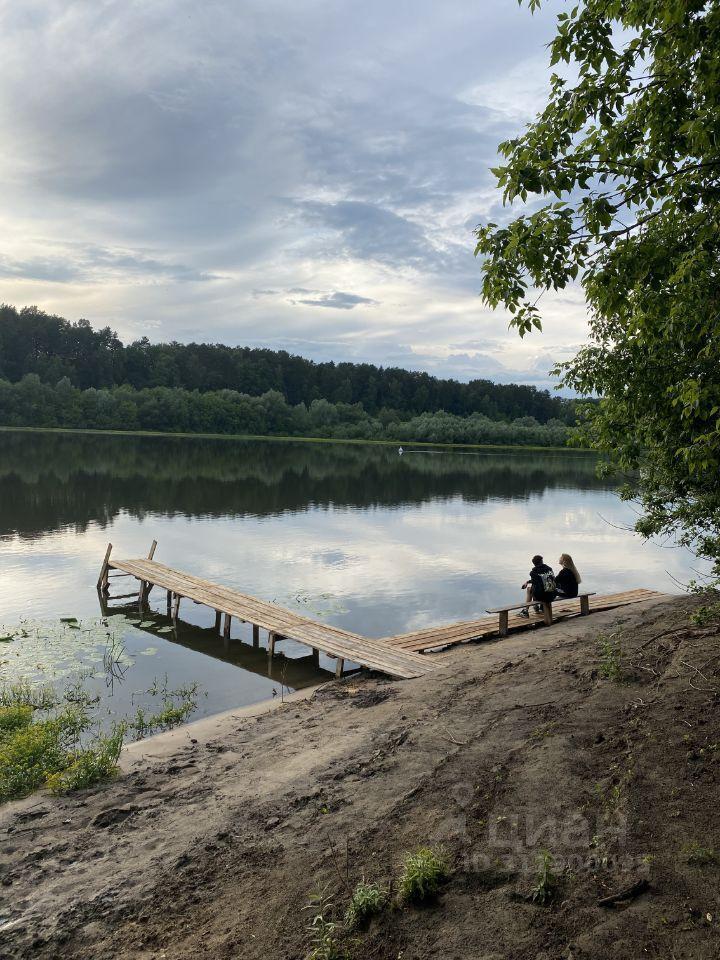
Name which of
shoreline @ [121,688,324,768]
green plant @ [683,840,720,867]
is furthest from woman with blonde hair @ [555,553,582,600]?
green plant @ [683,840,720,867]

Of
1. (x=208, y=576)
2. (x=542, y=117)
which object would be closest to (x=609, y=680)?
(x=542, y=117)

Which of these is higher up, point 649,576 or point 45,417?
point 45,417

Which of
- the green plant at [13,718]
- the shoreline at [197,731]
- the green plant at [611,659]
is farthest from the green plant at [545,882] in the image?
the green plant at [13,718]

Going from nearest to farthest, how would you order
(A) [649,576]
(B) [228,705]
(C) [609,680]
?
(C) [609,680], (B) [228,705], (A) [649,576]

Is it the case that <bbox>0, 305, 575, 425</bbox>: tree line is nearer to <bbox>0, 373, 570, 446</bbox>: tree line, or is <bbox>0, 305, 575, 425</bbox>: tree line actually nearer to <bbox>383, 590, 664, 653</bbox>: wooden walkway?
<bbox>0, 373, 570, 446</bbox>: tree line

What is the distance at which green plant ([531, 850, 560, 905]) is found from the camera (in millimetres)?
5270

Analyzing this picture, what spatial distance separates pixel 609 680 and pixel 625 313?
4.78m

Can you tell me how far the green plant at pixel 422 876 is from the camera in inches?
217

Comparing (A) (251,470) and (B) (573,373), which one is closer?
(B) (573,373)

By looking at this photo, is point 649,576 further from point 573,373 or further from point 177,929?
point 177,929

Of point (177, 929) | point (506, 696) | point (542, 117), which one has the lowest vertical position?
point (177, 929)

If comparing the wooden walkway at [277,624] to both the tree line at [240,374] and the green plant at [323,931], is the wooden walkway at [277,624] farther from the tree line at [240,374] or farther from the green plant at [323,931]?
the tree line at [240,374]

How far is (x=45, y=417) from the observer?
10781 cm

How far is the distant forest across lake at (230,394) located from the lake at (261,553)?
2155 inches
